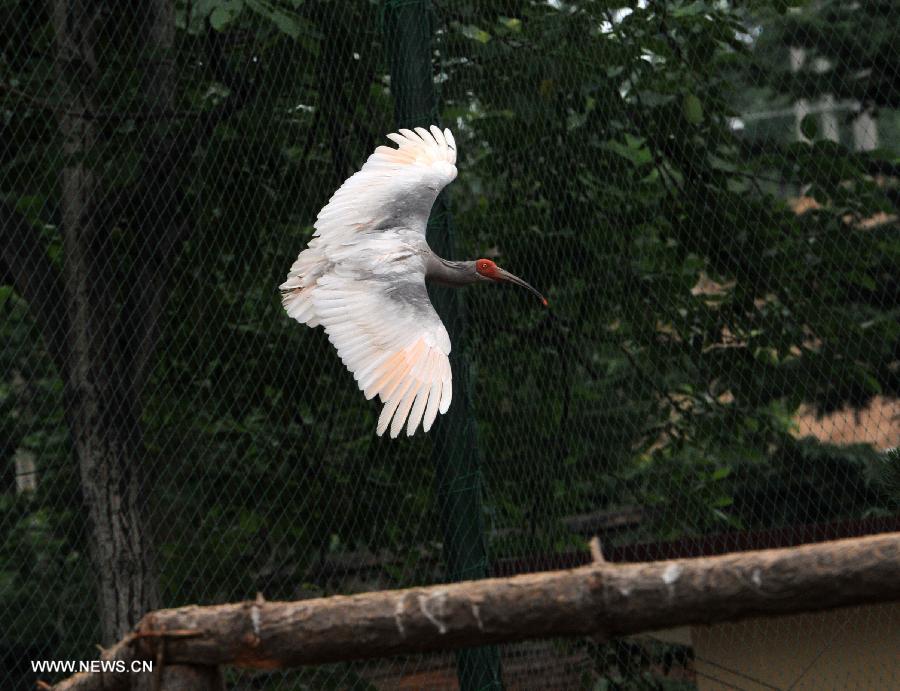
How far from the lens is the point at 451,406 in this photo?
184 inches

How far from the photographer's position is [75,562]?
201 inches

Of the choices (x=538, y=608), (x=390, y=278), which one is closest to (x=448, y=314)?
(x=390, y=278)

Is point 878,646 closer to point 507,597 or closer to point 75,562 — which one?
point 507,597

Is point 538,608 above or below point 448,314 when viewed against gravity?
above

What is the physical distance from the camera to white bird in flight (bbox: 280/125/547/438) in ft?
13.2

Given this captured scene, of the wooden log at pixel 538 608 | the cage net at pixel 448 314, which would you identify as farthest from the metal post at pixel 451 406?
the wooden log at pixel 538 608

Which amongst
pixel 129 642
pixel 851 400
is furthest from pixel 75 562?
pixel 851 400

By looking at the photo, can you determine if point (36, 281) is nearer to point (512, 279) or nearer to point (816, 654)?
point (512, 279)

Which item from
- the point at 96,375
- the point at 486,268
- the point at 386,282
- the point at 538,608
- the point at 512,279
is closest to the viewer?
the point at 538,608

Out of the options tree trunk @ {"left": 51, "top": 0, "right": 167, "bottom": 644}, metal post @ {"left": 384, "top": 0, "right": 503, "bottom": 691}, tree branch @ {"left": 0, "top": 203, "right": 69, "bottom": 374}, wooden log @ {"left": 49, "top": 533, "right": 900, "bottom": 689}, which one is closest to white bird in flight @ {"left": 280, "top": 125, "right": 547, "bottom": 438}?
metal post @ {"left": 384, "top": 0, "right": 503, "bottom": 691}

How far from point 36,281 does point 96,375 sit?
0.44m

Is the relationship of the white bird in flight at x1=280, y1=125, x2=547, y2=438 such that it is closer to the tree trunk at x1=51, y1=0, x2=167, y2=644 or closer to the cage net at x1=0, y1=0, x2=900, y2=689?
the cage net at x1=0, y1=0, x2=900, y2=689

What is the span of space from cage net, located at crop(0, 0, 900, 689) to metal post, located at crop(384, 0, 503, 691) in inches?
0.5

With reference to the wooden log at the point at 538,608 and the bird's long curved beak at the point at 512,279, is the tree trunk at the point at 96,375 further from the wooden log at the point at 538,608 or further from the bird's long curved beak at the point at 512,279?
the wooden log at the point at 538,608
